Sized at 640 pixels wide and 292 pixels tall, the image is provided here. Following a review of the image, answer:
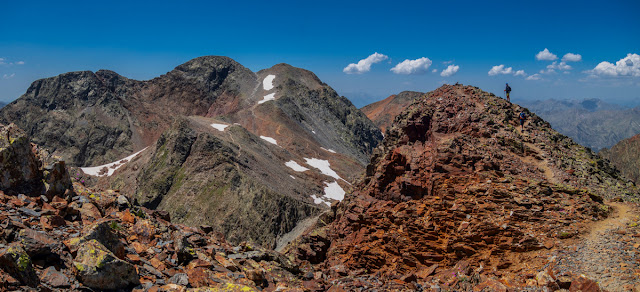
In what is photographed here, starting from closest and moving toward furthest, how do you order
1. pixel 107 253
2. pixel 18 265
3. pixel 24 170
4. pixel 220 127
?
pixel 18 265
pixel 107 253
pixel 24 170
pixel 220 127

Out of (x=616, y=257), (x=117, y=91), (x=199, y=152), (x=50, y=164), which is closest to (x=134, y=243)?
(x=50, y=164)

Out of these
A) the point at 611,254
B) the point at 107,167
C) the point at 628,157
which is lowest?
the point at 107,167

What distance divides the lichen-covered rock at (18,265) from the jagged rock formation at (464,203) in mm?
10827

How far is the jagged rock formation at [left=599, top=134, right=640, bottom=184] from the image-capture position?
10156 centimetres

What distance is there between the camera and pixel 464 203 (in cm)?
1814

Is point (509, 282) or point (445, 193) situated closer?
point (509, 282)

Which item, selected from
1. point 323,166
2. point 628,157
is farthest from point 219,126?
point 628,157

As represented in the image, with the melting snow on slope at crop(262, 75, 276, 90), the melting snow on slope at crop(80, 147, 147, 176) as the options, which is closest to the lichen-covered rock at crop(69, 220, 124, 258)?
the melting snow on slope at crop(80, 147, 147, 176)

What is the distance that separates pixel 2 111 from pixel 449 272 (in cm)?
16223

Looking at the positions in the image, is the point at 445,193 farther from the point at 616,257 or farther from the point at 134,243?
the point at 134,243

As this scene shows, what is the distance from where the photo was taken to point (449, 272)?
16328 millimetres

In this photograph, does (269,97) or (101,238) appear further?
(269,97)

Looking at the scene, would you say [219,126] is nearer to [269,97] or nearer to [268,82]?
[269,97]

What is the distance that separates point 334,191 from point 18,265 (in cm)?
7006
